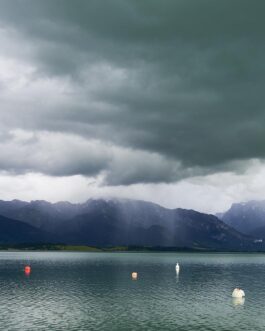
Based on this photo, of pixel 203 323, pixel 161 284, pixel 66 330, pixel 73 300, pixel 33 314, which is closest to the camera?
pixel 66 330

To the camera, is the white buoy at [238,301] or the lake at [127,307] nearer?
the lake at [127,307]

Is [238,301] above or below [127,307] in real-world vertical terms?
below

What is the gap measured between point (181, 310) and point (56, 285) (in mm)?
62932

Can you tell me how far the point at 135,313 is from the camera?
95.3 metres

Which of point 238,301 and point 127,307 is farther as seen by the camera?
point 238,301

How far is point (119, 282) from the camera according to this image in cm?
16712

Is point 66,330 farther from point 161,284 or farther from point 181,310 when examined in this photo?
point 161,284

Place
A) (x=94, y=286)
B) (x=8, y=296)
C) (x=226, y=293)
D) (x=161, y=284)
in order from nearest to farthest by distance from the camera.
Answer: (x=8, y=296)
(x=226, y=293)
(x=94, y=286)
(x=161, y=284)

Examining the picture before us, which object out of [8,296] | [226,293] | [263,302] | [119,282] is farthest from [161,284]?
[8,296]

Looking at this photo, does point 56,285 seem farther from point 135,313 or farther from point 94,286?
point 135,313

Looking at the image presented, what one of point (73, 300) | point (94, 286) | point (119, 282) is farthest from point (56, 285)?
point (73, 300)

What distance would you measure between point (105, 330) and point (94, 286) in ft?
243

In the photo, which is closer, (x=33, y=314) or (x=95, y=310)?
(x=33, y=314)

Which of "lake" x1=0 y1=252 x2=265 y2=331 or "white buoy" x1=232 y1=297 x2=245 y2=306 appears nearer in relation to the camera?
"lake" x1=0 y1=252 x2=265 y2=331
